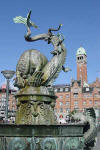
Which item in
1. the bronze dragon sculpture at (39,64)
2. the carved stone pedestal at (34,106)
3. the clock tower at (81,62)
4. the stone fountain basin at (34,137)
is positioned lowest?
the stone fountain basin at (34,137)

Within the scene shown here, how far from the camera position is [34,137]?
656cm

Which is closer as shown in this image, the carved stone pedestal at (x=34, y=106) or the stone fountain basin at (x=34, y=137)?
the stone fountain basin at (x=34, y=137)

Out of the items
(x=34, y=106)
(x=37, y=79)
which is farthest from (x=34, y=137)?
(x=37, y=79)

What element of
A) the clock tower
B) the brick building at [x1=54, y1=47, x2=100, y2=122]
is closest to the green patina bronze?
the brick building at [x1=54, y1=47, x2=100, y2=122]

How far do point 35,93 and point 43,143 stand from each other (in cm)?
252

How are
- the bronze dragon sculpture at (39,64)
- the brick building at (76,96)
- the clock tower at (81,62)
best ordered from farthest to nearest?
the clock tower at (81,62), the brick building at (76,96), the bronze dragon sculpture at (39,64)

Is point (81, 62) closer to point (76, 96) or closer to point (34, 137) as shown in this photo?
point (76, 96)

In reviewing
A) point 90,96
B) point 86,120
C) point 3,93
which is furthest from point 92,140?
point 3,93

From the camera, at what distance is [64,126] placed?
21.7 feet

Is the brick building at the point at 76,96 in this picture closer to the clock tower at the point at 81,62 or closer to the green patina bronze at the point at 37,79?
the clock tower at the point at 81,62

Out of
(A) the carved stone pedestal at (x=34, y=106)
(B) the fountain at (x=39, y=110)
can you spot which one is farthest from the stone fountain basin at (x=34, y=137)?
(A) the carved stone pedestal at (x=34, y=106)

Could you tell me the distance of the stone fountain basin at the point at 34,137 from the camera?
6.51m

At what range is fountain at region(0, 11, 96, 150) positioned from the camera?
257 inches

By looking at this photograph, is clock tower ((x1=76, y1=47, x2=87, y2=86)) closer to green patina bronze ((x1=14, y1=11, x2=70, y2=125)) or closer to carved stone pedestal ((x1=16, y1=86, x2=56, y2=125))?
green patina bronze ((x1=14, y1=11, x2=70, y2=125))
